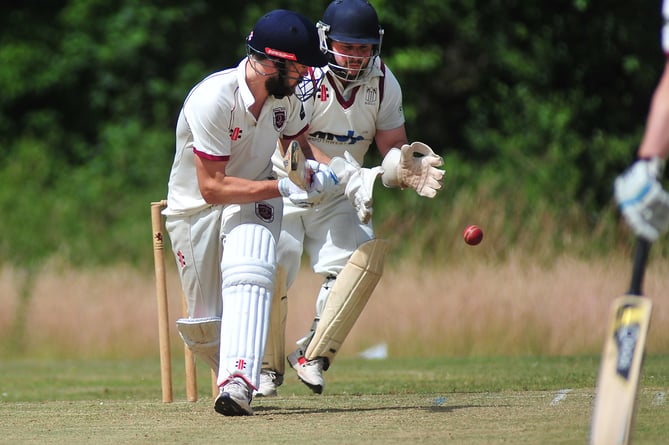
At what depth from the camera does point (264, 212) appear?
509cm

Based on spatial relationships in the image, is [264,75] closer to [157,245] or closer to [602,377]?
[157,245]

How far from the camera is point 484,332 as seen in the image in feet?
31.7

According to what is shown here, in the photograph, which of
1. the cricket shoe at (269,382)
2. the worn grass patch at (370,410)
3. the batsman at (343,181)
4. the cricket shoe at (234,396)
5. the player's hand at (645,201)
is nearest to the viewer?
the player's hand at (645,201)

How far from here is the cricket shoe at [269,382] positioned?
5758mm

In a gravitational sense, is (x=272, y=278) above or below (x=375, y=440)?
above

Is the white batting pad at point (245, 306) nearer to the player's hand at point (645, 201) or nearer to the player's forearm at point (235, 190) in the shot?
the player's forearm at point (235, 190)

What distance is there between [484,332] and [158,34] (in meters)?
9.53

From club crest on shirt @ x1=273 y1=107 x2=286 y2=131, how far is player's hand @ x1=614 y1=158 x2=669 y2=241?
6.64 ft

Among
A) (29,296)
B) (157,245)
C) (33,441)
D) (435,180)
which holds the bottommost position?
(29,296)

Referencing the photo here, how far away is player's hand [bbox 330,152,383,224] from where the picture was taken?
17.9 ft

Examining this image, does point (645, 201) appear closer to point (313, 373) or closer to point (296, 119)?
point (296, 119)

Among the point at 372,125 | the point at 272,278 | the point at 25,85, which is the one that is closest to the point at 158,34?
the point at 25,85

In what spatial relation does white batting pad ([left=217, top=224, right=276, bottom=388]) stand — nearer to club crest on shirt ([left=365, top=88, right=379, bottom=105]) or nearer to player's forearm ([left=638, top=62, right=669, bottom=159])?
club crest on shirt ([left=365, top=88, right=379, bottom=105])

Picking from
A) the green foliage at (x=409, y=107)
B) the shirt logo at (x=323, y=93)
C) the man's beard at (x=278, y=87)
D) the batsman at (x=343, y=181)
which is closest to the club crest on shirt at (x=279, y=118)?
the man's beard at (x=278, y=87)
